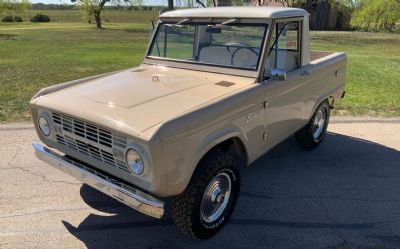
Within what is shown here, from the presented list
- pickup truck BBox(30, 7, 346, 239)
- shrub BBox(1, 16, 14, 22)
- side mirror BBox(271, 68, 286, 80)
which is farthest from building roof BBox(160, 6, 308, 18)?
shrub BBox(1, 16, 14, 22)

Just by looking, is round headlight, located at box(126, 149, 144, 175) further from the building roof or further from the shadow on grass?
the building roof

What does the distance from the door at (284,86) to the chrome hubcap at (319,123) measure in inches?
30.3

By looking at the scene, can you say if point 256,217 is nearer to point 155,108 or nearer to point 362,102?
point 155,108

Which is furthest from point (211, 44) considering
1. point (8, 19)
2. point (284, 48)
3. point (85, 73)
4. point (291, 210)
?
point (8, 19)

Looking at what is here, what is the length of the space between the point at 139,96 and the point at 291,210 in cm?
190

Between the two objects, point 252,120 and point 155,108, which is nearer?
point 155,108

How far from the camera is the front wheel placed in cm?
322

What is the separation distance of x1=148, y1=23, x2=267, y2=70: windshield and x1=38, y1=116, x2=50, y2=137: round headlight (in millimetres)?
1607

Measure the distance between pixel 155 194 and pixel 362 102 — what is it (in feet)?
21.8

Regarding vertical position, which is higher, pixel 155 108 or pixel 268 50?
pixel 268 50

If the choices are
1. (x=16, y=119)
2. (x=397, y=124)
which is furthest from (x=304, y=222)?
(x=16, y=119)

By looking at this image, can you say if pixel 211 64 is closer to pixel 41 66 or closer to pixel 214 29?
pixel 214 29

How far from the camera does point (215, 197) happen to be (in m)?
3.53

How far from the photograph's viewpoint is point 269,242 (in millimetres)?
3463
